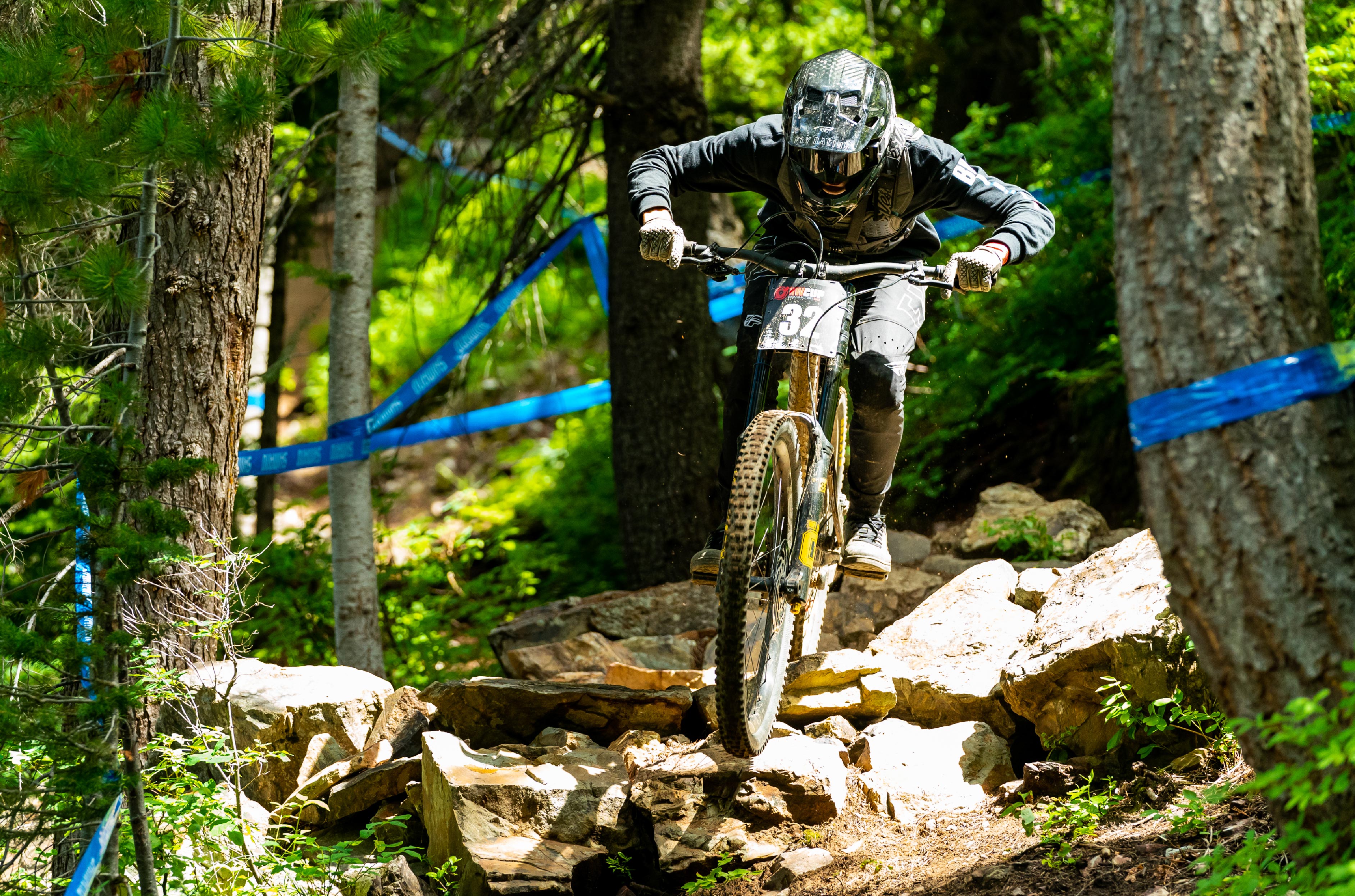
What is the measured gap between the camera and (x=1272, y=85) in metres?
2.35

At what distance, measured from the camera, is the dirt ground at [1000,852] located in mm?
3098

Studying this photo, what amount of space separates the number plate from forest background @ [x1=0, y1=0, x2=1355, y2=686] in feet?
8.34

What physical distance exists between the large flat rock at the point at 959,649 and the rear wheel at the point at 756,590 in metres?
0.69

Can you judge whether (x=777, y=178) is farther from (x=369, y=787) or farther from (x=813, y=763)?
(x=369, y=787)

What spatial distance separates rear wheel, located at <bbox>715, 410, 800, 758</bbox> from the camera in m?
3.23

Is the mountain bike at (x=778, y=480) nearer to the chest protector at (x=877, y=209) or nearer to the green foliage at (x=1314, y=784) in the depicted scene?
the chest protector at (x=877, y=209)

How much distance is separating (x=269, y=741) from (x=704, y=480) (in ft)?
11.2

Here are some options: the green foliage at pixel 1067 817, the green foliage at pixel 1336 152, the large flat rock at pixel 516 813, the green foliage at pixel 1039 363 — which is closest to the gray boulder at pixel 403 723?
the large flat rock at pixel 516 813

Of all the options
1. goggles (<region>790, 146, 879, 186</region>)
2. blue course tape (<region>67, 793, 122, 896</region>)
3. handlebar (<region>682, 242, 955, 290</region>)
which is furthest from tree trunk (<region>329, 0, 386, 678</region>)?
goggles (<region>790, 146, 879, 186</region>)

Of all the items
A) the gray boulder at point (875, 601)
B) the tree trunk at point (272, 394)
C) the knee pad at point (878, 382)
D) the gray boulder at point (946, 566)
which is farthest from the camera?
the tree trunk at point (272, 394)

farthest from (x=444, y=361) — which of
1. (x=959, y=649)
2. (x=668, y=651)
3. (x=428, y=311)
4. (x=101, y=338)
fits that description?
(x=428, y=311)

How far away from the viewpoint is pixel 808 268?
3.78m

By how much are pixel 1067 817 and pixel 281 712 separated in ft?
9.33

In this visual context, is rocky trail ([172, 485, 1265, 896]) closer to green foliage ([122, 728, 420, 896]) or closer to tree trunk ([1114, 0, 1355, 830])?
green foliage ([122, 728, 420, 896])
